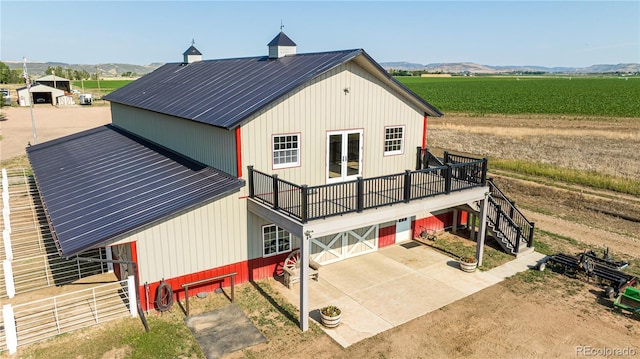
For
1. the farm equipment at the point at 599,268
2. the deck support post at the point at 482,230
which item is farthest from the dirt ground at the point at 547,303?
Answer: the deck support post at the point at 482,230

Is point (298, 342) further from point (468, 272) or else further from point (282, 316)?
point (468, 272)

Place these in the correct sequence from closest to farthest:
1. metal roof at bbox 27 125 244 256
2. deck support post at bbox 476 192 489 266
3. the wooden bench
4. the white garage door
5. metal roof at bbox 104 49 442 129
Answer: metal roof at bbox 27 125 244 256 → metal roof at bbox 104 49 442 129 → the wooden bench → deck support post at bbox 476 192 489 266 → the white garage door

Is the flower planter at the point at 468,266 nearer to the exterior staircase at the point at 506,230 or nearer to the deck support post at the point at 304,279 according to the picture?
the exterior staircase at the point at 506,230

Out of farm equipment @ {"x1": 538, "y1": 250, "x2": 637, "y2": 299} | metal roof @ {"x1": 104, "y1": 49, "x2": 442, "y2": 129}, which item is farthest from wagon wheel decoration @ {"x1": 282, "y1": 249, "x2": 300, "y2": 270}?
farm equipment @ {"x1": 538, "y1": 250, "x2": 637, "y2": 299}

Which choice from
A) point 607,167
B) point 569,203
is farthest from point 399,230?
point 607,167

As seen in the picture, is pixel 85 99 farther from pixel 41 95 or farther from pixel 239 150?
pixel 239 150

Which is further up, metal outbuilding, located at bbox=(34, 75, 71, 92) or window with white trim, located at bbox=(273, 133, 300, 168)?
metal outbuilding, located at bbox=(34, 75, 71, 92)

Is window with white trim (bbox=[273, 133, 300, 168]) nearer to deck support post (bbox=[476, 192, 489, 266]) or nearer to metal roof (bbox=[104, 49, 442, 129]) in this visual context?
metal roof (bbox=[104, 49, 442, 129])
